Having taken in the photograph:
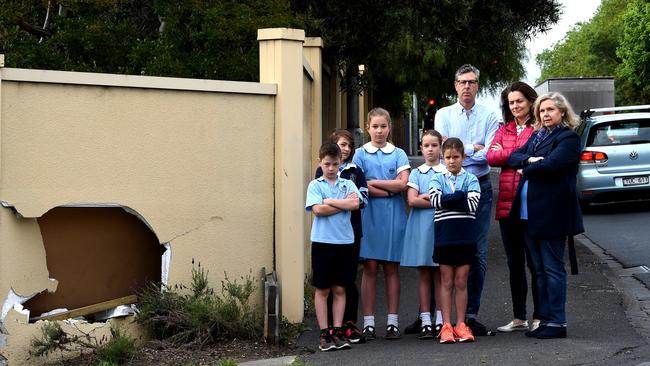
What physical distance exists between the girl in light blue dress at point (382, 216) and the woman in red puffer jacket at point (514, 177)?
68cm

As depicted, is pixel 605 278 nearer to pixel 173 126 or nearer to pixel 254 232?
pixel 254 232

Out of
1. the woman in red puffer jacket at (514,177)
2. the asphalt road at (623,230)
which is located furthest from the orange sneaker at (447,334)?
the asphalt road at (623,230)

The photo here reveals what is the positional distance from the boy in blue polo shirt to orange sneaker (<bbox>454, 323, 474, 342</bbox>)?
0.76 meters

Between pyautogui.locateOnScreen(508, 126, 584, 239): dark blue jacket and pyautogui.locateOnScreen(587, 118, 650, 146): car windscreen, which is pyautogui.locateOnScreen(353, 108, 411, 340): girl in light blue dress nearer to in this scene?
pyautogui.locateOnScreen(508, 126, 584, 239): dark blue jacket

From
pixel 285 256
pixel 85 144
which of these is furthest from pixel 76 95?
pixel 285 256

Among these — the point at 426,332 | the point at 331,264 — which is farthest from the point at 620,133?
the point at 331,264

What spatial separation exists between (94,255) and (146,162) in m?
0.75

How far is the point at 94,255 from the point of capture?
24.5 feet

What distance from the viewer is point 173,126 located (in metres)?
7.48

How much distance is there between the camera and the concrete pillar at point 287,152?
7.92 m

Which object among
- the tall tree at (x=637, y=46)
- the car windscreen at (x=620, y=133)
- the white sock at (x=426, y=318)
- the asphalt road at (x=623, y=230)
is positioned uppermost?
the tall tree at (x=637, y=46)

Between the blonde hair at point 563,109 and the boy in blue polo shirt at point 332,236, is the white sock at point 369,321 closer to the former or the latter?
the boy in blue polo shirt at point 332,236

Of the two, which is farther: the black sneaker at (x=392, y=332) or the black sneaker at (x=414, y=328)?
the black sneaker at (x=414, y=328)

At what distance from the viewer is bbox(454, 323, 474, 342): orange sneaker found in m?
7.30
